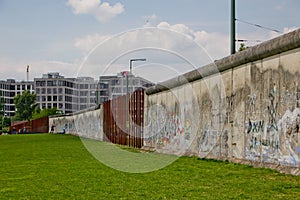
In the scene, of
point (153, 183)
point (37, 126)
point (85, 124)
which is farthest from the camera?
point (37, 126)

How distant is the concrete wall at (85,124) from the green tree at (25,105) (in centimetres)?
10812

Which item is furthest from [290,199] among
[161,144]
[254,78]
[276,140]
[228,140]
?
[161,144]

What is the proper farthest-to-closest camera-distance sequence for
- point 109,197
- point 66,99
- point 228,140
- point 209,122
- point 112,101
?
point 66,99 → point 112,101 → point 209,122 → point 228,140 → point 109,197

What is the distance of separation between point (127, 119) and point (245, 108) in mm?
17484

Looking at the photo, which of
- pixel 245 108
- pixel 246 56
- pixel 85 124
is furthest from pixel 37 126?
pixel 246 56

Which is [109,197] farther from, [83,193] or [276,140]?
[276,140]

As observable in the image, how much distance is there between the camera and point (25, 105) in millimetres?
190875

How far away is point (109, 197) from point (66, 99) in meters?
192

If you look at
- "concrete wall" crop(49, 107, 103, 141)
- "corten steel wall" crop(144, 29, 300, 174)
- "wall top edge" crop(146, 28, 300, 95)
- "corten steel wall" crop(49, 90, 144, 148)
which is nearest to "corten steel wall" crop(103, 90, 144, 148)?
"corten steel wall" crop(49, 90, 144, 148)

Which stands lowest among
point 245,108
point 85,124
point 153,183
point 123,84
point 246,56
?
point 153,183

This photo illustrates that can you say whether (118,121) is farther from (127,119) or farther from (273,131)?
(273,131)

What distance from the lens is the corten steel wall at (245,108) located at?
12812 mm

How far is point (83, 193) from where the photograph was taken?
34.3 feet

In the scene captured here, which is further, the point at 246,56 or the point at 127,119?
the point at 127,119
